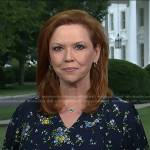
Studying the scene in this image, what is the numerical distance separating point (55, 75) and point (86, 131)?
1.12ft

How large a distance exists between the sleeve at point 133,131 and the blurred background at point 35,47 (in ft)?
2.34

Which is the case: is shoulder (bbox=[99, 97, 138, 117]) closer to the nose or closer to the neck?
the neck

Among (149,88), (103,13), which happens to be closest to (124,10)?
(103,13)

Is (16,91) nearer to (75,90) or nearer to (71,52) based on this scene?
(75,90)

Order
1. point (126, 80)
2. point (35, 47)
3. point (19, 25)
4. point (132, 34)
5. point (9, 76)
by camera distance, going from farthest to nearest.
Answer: point (132, 34) < point (9, 76) < point (35, 47) < point (19, 25) < point (126, 80)

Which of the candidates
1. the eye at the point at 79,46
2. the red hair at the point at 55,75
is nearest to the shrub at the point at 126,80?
the red hair at the point at 55,75

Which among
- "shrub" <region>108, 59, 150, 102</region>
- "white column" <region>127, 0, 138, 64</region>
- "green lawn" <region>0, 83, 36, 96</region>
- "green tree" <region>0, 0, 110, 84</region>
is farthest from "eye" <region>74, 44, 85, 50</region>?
"white column" <region>127, 0, 138, 64</region>

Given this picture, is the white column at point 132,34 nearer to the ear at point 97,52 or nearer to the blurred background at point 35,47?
the blurred background at point 35,47

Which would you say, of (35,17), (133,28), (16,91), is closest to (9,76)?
(16,91)

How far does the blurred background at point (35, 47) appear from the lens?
877 inches

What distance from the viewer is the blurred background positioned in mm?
22266

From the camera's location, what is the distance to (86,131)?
8.38 ft

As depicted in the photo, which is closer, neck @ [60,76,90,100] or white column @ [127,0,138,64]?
neck @ [60,76,90,100]

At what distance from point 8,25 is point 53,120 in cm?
2002
